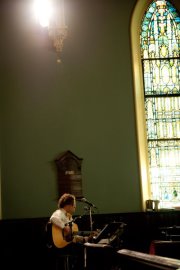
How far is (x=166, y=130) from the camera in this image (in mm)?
8664

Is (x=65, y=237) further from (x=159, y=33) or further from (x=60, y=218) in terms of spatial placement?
(x=159, y=33)

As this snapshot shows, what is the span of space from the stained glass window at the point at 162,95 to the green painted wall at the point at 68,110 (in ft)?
1.81

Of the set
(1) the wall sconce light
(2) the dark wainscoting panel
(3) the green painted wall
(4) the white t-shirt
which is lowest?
(2) the dark wainscoting panel

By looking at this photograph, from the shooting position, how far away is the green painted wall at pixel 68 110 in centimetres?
795

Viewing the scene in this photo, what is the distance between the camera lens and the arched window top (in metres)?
8.92

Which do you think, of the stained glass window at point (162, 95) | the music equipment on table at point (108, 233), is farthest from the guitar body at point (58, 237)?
the stained glass window at point (162, 95)

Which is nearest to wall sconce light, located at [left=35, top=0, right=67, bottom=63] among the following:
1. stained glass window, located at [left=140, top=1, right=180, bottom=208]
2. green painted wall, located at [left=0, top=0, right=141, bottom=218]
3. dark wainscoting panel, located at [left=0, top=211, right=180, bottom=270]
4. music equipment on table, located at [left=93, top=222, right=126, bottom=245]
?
green painted wall, located at [left=0, top=0, right=141, bottom=218]

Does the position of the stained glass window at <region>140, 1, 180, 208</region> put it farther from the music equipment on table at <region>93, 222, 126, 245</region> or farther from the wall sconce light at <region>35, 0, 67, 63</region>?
the music equipment on table at <region>93, 222, 126, 245</region>

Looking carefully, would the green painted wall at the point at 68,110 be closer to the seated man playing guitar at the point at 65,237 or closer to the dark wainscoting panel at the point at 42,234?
the dark wainscoting panel at the point at 42,234

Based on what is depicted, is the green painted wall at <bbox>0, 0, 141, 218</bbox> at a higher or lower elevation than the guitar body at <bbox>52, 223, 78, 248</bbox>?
higher

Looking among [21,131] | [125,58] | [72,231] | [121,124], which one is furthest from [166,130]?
[72,231]

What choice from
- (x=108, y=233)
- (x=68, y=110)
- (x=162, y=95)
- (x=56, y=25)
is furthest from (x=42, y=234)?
(x=56, y=25)

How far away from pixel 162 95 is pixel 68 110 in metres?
1.84

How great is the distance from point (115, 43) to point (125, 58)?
1.07 feet
